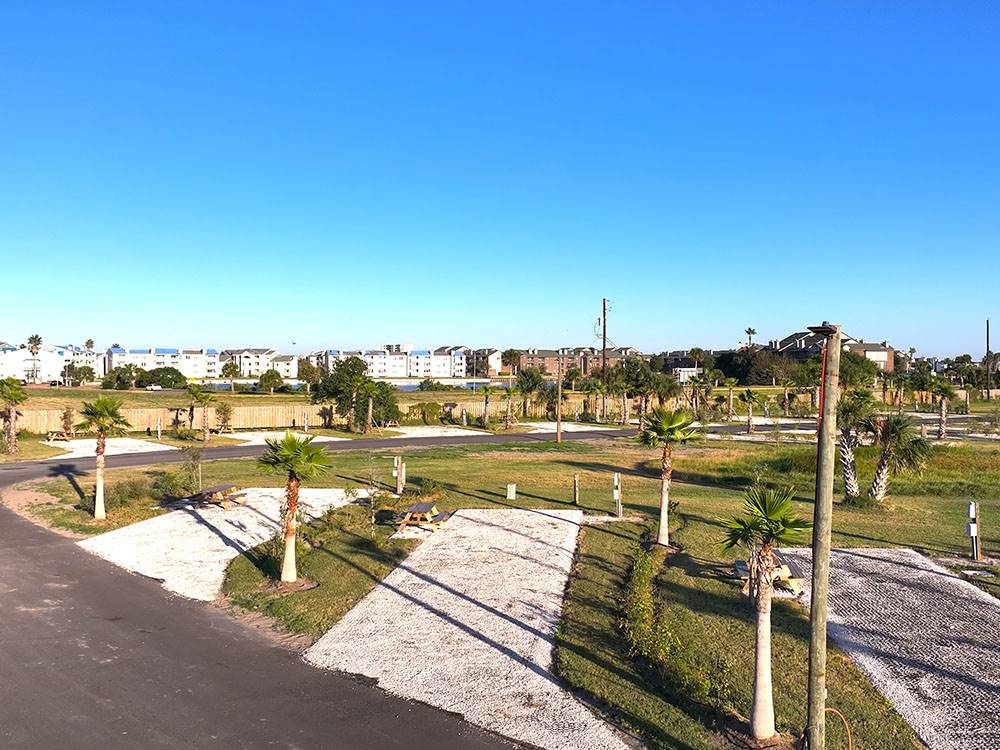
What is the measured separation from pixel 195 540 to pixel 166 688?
10362 mm

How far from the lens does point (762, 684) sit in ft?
31.9

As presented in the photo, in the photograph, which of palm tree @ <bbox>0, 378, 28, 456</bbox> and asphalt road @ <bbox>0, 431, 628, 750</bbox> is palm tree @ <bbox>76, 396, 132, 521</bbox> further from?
palm tree @ <bbox>0, 378, 28, 456</bbox>

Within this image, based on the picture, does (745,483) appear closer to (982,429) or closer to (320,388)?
(320,388)

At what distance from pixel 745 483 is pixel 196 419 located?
4146 cm

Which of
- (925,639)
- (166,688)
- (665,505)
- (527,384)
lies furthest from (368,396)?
(925,639)

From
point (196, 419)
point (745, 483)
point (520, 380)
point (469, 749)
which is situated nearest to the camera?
point (469, 749)

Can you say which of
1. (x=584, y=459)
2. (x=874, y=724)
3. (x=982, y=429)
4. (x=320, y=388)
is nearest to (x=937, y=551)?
(x=874, y=724)

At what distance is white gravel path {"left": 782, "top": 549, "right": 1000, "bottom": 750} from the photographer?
410 inches

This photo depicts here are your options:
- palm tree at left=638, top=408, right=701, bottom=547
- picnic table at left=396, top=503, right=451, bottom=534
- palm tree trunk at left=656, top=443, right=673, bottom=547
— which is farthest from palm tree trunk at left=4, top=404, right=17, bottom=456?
palm tree trunk at left=656, top=443, right=673, bottom=547

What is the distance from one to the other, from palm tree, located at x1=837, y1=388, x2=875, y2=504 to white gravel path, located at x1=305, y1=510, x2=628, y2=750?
546 inches

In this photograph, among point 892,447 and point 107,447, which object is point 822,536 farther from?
point 107,447

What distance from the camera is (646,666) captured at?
12.1 m

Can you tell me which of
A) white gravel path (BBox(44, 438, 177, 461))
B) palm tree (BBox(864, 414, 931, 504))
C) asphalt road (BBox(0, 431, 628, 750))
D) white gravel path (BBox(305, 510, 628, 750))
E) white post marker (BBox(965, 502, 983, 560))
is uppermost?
palm tree (BBox(864, 414, 931, 504))

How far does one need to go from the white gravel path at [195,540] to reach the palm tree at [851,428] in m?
19.4
